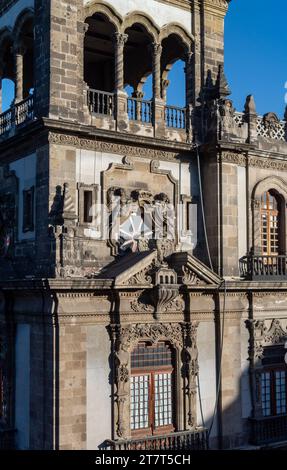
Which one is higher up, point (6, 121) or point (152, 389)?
point (6, 121)

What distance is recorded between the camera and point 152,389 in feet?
75.5

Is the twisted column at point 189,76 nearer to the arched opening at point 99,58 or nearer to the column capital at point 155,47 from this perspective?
the column capital at point 155,47

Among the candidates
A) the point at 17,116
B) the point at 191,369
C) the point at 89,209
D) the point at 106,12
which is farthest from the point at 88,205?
the point at 106,12

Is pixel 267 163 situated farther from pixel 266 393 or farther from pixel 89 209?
pixel 266 393

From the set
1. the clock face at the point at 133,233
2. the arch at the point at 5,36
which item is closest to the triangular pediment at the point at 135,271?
the clock face at the point at 133,233

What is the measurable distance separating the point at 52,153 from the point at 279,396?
12.6 metres

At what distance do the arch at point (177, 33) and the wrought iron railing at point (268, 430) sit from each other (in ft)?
46.3

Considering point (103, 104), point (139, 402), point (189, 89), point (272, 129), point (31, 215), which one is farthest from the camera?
point (272, 129)

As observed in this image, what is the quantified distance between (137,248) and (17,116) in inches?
254

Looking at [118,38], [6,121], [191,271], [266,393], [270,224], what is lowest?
[266,393]

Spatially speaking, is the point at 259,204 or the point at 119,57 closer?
the point at 119,57

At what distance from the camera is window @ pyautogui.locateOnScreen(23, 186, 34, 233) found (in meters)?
23.6

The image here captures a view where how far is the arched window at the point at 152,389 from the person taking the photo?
22703 mm
